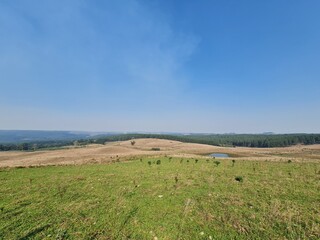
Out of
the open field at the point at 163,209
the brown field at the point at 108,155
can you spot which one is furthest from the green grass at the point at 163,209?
the brown field at the point at 108,155

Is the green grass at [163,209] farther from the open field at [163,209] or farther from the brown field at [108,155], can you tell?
the brown field at [108,155]

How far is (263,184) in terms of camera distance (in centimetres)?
1412

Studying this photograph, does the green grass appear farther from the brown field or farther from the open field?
the brown field

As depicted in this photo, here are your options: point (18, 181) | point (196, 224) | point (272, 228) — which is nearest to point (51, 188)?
point (18, 181)

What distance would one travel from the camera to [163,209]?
392 inches

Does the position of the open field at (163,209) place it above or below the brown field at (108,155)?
above

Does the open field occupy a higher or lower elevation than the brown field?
higher

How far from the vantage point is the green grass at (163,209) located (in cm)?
775

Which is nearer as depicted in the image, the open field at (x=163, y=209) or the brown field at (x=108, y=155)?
the open field at (x=163, y=209)

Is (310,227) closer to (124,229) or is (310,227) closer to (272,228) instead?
(272,228)

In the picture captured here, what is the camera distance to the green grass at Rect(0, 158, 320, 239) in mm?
7754

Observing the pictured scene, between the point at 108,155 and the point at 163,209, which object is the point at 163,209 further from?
the point at 108,155

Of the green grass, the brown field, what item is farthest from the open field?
the brown field

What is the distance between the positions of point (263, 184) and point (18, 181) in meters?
19.1
